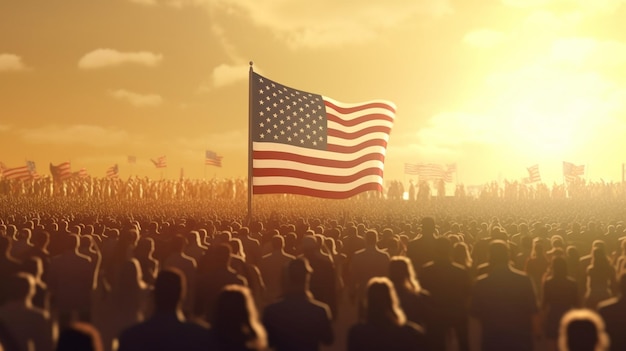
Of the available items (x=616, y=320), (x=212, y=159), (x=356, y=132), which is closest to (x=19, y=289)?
(x=616, y=320)

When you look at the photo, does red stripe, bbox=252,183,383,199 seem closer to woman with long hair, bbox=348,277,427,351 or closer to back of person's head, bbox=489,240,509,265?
back of person's head, bbox=489,240,509,265

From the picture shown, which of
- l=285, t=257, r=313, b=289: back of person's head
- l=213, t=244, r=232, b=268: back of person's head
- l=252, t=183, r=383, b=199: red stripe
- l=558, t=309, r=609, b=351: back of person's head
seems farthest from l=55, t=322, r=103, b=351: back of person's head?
l=252, t=183, r=383, b=199: red stripe

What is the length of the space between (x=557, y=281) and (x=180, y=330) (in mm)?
5450

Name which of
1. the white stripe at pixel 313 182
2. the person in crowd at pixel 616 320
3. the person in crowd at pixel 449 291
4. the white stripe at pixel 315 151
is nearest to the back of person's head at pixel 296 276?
the person in crowd at pixel 449 291

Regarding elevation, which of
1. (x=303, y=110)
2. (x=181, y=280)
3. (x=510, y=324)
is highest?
(x=303, y=110)

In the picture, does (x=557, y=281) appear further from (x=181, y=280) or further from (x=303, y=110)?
(x=303, y=110)

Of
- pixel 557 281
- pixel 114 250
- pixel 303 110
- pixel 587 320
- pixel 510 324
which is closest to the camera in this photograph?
pixel 587 320

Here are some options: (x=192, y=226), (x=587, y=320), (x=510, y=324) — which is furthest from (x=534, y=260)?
(x=192, y=226)

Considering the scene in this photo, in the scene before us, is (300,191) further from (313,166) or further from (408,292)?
(408,292)

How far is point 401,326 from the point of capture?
17.6ft

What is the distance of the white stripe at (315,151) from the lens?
25.8 meters

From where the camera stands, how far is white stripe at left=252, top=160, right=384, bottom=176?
25.4 metres

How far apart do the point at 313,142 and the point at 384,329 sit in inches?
848

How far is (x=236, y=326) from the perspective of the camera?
5.07 m
